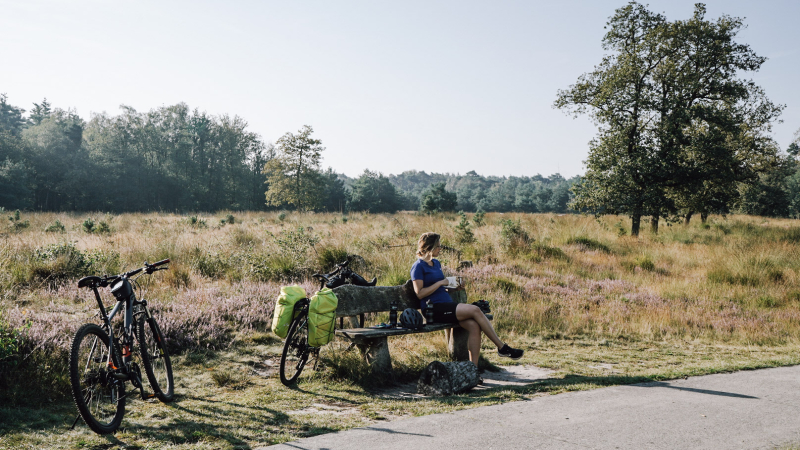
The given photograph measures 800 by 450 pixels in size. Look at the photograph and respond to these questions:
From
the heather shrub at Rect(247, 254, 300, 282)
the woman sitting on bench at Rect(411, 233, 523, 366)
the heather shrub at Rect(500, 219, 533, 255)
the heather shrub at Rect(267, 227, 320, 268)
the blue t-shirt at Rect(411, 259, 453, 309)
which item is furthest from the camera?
the heather shrub at Rect(500, 219, 533, 255)

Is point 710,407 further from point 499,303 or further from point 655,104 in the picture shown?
point 655,104

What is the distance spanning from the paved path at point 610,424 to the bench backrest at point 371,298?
1886 mm

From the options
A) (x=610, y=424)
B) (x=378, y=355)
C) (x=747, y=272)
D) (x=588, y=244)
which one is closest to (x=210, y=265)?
(x=378, y=355)

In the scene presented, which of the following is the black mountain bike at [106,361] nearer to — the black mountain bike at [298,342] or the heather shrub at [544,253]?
the black mountain bike at [298,342]

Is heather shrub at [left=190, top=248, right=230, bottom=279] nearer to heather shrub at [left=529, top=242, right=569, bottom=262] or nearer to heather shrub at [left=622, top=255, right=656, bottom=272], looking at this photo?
heather shrub at [left=529, top=242, right=569, bottom=262]

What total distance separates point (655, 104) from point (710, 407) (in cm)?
1985

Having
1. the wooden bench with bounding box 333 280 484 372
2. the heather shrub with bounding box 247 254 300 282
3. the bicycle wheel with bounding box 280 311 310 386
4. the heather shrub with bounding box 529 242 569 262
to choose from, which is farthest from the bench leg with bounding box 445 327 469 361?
the heather shrub with bounding box 529 242 569 262

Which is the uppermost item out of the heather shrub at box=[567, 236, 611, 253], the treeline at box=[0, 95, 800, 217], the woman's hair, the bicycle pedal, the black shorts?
the treeline at box=[0, 95, 800, 217]

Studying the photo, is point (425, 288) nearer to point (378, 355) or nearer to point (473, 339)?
point (473, 339)

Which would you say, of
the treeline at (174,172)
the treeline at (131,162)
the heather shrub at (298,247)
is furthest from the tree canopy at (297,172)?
the heather shrub at (298,247)

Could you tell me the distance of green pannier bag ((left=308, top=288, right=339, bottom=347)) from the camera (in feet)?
16.7

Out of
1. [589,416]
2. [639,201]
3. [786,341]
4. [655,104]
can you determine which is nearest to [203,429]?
[589,416]

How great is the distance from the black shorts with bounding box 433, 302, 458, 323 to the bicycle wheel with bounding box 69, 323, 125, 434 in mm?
3309

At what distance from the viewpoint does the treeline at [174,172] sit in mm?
43406
